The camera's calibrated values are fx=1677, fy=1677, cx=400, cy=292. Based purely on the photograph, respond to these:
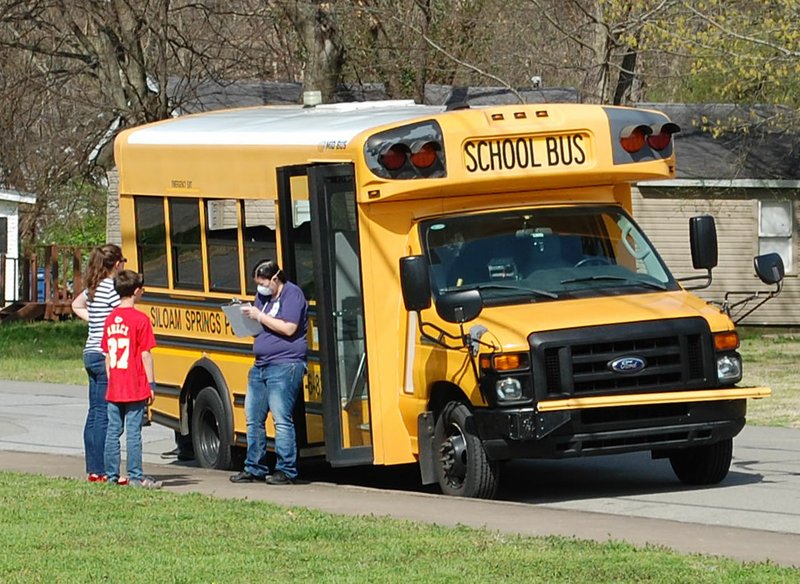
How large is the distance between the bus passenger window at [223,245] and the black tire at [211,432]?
929 mm

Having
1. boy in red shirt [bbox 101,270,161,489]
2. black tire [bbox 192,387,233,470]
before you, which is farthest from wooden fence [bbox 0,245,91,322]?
boy in red shirt [bbox 101,270,161,489]

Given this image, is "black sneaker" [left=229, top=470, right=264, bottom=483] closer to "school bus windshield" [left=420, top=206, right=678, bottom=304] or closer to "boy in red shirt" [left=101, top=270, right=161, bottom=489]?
"boy in red shirt" [left=101, top=270, right=161, bottom=489]

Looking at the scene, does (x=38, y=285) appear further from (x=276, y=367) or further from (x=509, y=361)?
(x=509, y=361)

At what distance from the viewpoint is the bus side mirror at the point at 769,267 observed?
1164 centimetres

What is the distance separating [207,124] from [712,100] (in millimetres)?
24467

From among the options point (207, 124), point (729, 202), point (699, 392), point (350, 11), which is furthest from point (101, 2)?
point (699, 392)

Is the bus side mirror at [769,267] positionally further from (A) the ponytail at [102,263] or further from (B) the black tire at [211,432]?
(A) the ponytail at [102,263]

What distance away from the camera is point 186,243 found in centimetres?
1391

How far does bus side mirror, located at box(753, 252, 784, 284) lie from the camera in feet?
38.2

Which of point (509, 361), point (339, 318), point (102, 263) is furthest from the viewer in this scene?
point (102, 263)

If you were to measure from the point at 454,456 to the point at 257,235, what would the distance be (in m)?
2.60

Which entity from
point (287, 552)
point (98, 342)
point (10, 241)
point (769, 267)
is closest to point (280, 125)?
point (98, 342)

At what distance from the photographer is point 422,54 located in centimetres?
3566

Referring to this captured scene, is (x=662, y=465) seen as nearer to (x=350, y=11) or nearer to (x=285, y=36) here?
(x=350, y=11)
